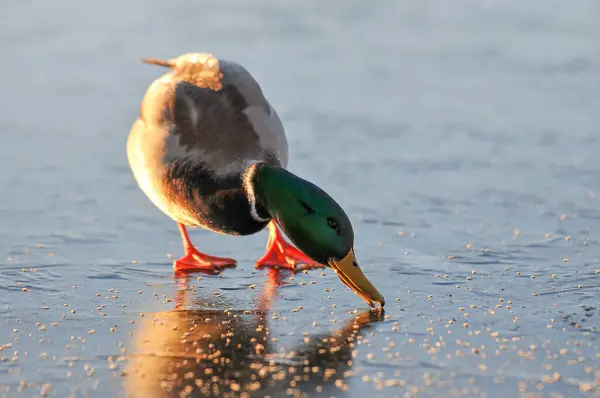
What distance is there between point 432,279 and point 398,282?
0.17m

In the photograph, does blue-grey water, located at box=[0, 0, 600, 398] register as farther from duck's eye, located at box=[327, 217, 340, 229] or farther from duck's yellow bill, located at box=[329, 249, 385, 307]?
duck's eye, located at box=[327, 217, 340, 229]

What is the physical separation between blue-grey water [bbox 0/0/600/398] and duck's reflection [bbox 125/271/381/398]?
0.01m

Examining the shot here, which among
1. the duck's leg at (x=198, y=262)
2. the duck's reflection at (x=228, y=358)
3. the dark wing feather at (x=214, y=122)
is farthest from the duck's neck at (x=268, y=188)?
the duck's leg at (x=198, y=262)

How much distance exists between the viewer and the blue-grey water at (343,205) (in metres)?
4.29

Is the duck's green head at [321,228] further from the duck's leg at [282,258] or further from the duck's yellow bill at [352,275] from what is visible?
the duck's leg at [282,258]

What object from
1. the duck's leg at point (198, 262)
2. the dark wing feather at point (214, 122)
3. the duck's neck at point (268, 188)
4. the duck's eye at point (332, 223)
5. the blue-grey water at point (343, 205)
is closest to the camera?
the blue-grey water at point (343, 205)

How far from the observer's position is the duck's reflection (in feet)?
13.2

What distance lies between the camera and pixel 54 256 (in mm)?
6109

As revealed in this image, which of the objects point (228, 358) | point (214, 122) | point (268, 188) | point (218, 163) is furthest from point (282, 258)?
point (228, 358)

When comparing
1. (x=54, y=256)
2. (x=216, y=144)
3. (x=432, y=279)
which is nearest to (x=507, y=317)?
(x=432, y=279)

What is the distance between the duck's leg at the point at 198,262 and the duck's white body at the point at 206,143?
0.21m

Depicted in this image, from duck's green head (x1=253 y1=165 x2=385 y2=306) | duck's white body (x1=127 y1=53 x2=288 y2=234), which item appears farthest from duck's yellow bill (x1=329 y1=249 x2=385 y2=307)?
duck's white body (x1=127 y1=53 x2=288 y2=234)

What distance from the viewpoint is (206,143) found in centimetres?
573

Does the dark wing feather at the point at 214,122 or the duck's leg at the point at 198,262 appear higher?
the dark wing feather at the point at 214,122
